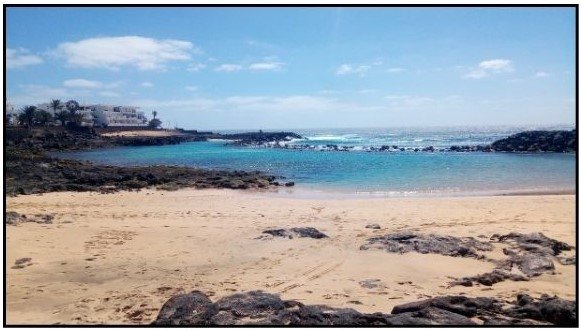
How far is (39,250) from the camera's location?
8.17 metres

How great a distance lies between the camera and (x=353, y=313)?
4.84m

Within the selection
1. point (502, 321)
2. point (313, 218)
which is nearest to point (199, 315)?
point (502, 321)

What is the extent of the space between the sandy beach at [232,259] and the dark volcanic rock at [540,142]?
109ft

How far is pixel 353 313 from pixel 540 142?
48036mm

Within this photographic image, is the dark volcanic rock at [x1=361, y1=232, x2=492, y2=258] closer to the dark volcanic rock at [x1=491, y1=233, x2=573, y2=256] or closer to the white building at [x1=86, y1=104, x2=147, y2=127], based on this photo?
the dark volcanic rock at [x1=491, y1=233, x2=573, y2=256]

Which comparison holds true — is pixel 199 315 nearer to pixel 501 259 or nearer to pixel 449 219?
pixel 501 259

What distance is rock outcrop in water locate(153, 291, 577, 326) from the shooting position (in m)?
4.71

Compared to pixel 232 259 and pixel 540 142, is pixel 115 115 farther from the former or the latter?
pixel 232 259

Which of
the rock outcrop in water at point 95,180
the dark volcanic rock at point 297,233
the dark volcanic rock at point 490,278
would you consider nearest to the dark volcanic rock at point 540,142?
the rock outcrop in water at point 95,180

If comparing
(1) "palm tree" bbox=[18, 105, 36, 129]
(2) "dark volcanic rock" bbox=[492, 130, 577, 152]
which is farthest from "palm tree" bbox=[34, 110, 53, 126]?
(2) "dark volcanic rock" bbox=[492, 130, 577, 152]

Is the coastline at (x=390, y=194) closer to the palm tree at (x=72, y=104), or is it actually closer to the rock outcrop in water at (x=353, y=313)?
the rock outcrop in water at (x=353, y=313)

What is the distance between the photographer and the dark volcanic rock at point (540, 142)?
4178 cm

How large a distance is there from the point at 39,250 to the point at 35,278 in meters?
1.60

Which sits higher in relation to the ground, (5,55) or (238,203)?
(5,55)
